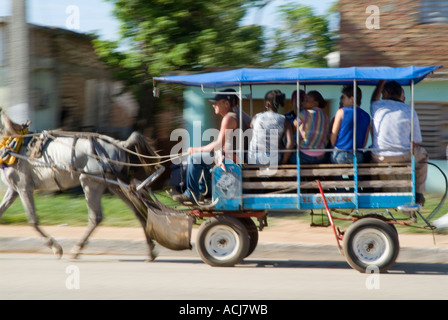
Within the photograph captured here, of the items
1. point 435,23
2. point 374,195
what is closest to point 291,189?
point 374,195

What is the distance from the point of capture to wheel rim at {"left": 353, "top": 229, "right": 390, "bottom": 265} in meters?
6.84

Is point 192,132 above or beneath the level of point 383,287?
above

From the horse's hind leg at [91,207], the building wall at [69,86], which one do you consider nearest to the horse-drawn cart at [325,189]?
the horse's hind leg at [91,207]

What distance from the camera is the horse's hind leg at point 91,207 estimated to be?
25.1 ft

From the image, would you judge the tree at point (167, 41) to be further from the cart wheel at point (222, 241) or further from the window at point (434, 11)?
the cart wheel at point (222, 241)

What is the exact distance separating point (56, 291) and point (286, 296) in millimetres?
2194

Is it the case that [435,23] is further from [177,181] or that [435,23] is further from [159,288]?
[159,288]

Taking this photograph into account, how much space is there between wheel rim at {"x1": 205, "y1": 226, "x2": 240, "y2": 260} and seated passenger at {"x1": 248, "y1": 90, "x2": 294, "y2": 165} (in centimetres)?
88

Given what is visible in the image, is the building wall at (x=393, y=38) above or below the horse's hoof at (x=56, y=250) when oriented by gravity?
above

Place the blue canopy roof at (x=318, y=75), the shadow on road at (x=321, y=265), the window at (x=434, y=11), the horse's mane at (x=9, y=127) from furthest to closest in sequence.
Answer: the window at (x=434, y=11), the horse's mane at (x=9, y=127), the shadow on road at (x=321, y=265), the blue canopy roof at (x=318, y=75)

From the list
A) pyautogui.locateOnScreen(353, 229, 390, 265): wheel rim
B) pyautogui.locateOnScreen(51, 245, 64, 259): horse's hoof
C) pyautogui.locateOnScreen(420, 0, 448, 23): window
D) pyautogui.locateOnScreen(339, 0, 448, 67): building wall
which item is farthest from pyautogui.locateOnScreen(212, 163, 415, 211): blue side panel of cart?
pyautogui.locateOnScreen(420, 0, 448, 23): window

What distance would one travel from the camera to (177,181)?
7.27 m

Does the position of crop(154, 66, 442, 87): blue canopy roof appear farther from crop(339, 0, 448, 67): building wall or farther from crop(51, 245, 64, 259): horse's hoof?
crop(339, 0, 448, 67): building wall

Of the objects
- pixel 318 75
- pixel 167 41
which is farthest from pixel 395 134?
pixel 167 41
